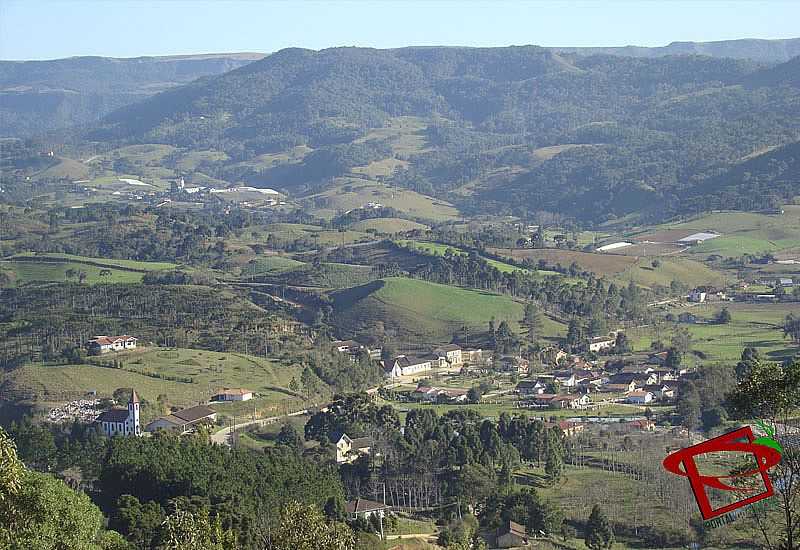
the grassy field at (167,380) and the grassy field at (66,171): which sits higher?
the grassy field at (167,380)

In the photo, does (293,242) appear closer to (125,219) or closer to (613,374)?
(125,219)

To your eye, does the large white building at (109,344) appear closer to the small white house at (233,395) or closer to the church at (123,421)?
the small white house at (233,395)

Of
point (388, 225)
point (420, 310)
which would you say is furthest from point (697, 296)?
point (388, 225)

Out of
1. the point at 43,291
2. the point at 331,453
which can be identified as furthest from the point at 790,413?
the point at 43,291

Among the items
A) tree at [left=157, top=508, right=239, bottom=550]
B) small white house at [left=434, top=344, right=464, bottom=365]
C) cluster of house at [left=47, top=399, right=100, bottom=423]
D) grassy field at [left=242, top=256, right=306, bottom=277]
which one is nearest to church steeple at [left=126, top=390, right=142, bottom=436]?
cluster of house at [left=47, top=399, right=100, bottom=423]

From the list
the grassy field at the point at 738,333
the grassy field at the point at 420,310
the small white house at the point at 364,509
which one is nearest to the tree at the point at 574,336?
the grassy field at the point at 420,310

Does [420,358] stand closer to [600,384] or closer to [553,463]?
[600,384]

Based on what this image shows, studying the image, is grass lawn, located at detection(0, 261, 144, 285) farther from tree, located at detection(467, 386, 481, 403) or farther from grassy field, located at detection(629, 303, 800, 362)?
grassy field, located at detection(629, 303, 800, 362)
